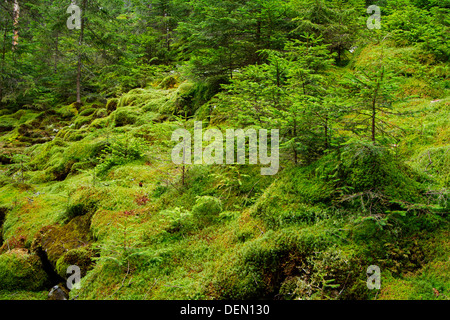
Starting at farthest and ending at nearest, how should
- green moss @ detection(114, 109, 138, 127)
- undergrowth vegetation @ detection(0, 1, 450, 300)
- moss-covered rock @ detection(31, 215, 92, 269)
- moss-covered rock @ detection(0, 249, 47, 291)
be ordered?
green moss @ detection(114, 109, 138, 127) → moss-covered rock @ detection(31, 215, 92, 269) → moss-covered rock @ detection(0, 249, 47, 291) → undergrowth vegetation @ detection(0, 1, 450, 300)

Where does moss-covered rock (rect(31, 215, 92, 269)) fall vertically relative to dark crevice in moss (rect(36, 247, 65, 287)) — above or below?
above

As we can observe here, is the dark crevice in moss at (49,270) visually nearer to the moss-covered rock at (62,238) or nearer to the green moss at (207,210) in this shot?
the moss-covered rock at (62,238)

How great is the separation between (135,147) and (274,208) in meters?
6.20

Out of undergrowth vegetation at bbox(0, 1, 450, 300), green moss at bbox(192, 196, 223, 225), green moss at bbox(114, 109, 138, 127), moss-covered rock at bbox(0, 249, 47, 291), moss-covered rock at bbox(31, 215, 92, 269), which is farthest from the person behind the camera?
green moss at bbox(114, 109, 138, 127)

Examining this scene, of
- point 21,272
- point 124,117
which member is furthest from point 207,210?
point 124,117

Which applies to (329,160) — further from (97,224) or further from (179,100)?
(179,100)

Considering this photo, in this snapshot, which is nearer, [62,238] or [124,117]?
[62,238]

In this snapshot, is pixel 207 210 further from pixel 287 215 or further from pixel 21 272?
pixel 21 272

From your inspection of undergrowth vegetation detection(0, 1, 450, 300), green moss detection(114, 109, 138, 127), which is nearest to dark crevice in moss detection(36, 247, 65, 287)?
undergrowth vegetation detection(0, 1, 450, 300)

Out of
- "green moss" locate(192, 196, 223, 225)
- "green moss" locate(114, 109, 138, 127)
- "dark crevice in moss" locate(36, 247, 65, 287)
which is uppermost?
"green moss" locate(114, 109, 138, 127)

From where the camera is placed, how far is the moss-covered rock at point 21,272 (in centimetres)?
486

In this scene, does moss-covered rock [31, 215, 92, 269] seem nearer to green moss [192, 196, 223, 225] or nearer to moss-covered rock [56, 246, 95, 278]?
moss-covered rock [56, 246, 95, 278]

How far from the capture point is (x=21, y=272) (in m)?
4.97

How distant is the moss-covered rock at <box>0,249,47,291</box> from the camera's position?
15.9ft
